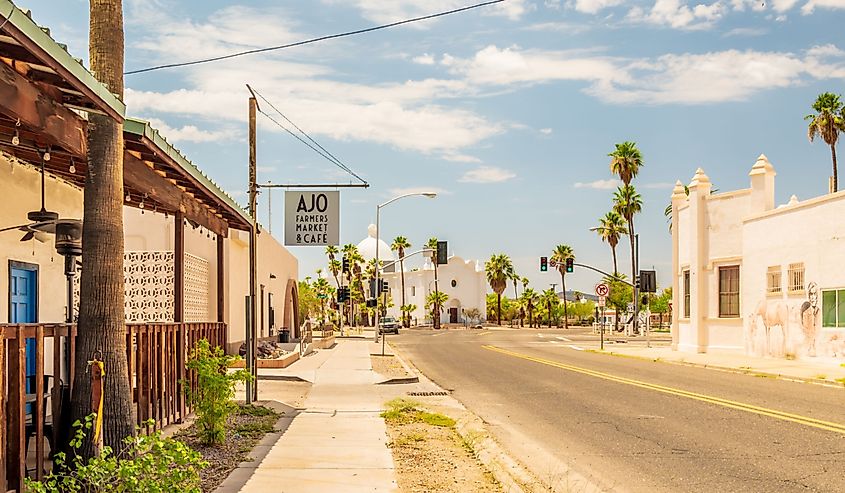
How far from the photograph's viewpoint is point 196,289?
84.8 ft

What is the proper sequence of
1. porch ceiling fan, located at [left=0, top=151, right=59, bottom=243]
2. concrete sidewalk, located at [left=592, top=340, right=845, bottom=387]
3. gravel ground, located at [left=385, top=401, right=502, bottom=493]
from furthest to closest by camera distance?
concrete sidewalk, located at [left=592, top=340, right=845, bottom=387]
porch ceiling fan, located at [left=0, top=151, right=59, bottom=243]
gravel ground, located at [left=385, top=401, right=502, bottom=493]

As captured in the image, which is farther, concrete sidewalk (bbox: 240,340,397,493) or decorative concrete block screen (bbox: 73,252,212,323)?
decorative concrete block screen (bbox: 73,252,212,323)

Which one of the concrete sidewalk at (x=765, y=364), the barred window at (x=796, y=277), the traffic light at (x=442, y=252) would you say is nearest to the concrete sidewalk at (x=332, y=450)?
the concrete sidewalk at (x=765, y=364)

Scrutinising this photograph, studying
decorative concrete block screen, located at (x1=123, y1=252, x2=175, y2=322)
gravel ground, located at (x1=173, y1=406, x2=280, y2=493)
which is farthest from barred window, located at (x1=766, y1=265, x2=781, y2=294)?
gravel ground, located at (x1=173, y1=406, x2=280, y2=493)

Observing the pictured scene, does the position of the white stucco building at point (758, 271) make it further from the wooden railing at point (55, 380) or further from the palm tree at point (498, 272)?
the palm tree at point (498, 272)

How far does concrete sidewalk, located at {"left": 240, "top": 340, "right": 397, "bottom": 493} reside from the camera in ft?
32.8

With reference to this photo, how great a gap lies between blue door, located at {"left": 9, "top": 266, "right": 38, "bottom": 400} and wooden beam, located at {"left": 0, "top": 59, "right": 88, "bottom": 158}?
449cm

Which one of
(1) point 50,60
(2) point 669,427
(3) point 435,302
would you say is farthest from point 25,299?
(3) point 435,302

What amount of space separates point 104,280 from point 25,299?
18.4 feet

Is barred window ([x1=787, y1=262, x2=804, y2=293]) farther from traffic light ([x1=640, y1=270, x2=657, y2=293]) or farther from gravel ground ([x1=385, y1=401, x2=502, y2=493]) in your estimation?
gravel ground ([x1=385, y1=401, x2=502, y2=493])

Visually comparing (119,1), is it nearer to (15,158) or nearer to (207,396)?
(15,158)

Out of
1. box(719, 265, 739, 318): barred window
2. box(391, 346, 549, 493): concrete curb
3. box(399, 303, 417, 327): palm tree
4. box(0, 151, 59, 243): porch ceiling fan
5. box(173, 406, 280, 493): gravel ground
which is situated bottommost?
box(399, 303, 417, 327): palm tree

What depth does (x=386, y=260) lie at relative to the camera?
128875 mm

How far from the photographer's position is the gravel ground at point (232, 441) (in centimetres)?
1058
